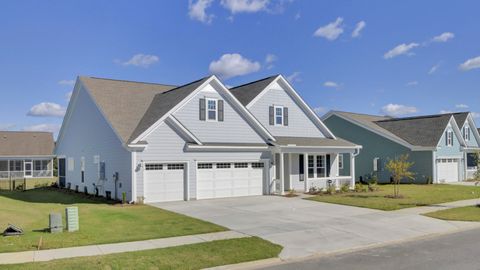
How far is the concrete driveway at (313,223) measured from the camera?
12.1 meters

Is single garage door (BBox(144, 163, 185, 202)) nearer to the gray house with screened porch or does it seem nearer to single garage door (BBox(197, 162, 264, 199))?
single garage door (BBox(197, 162, 264, 199))

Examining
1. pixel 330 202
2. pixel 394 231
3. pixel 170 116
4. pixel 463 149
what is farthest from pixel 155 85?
pixel 463 149

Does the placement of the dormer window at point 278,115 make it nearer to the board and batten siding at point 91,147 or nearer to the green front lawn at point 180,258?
the board and batten siding at point 91,147

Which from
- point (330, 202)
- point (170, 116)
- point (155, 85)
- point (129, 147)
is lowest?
point (330, 202)

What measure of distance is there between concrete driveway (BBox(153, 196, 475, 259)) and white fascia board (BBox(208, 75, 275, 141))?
602 cm

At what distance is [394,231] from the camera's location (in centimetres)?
1393

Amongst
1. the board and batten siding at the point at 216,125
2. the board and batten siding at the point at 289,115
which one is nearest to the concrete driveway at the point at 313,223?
the board and batten siding at the point at 216,125

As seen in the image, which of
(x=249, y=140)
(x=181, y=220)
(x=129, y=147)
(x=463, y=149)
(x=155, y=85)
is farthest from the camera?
(x=463, y=149)

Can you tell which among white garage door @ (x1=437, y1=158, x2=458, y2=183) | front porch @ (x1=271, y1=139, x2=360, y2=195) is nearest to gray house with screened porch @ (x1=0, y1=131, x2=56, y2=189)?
front porch @ (x1=271, y1=139, x2=360, y2=195)

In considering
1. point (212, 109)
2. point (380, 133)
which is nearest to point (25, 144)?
point (212, 109)

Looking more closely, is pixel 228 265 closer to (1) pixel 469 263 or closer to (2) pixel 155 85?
(1) pixel 469 263

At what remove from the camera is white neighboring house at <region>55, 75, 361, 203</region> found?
72.8 feet

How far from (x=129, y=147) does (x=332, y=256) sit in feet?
43.4

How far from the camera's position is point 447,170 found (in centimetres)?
3866
